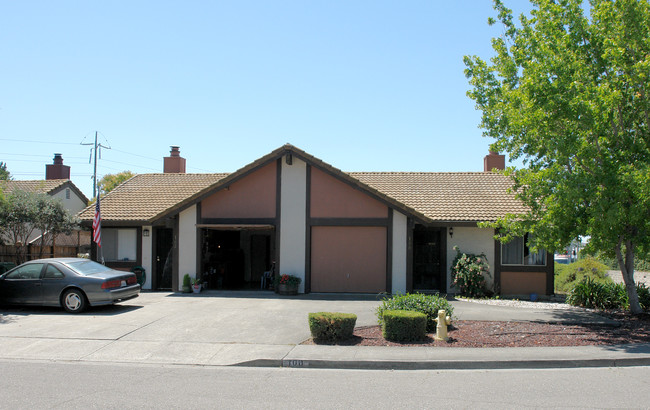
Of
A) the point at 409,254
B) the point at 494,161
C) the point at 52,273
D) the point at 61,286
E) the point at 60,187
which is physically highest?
the point at 494,161

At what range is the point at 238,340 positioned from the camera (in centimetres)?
1026

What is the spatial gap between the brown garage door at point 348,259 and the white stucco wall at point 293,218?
1.43 ft

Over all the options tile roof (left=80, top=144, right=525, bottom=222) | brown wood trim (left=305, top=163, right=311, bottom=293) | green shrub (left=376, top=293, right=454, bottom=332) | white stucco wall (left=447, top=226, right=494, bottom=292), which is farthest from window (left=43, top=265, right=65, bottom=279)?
white stucco wall (left=447, top=226, right=494, bottom=292)

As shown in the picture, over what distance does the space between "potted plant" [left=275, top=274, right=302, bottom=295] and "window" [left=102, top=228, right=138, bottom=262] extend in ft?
19.3

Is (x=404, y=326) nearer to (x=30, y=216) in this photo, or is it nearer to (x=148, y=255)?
(x=148, y=255)

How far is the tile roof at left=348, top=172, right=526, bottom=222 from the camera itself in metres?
18.0

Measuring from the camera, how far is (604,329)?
1117 cm

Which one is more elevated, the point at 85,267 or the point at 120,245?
the point at 120,245

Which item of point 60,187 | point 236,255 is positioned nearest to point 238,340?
point 236,255

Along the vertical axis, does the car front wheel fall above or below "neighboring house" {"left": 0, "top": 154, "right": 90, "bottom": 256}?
below

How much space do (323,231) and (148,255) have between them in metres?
6.42

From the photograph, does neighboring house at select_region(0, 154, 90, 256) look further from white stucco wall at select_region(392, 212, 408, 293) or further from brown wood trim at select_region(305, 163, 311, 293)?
white stucco wall at select_region(392, 212, 408, 293)

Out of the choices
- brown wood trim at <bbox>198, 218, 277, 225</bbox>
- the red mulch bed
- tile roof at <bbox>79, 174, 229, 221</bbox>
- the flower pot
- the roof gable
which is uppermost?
the roof gable

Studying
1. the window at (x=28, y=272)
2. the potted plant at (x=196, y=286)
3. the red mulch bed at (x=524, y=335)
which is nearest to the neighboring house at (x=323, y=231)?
the potted plant at (x=196, y=286)
